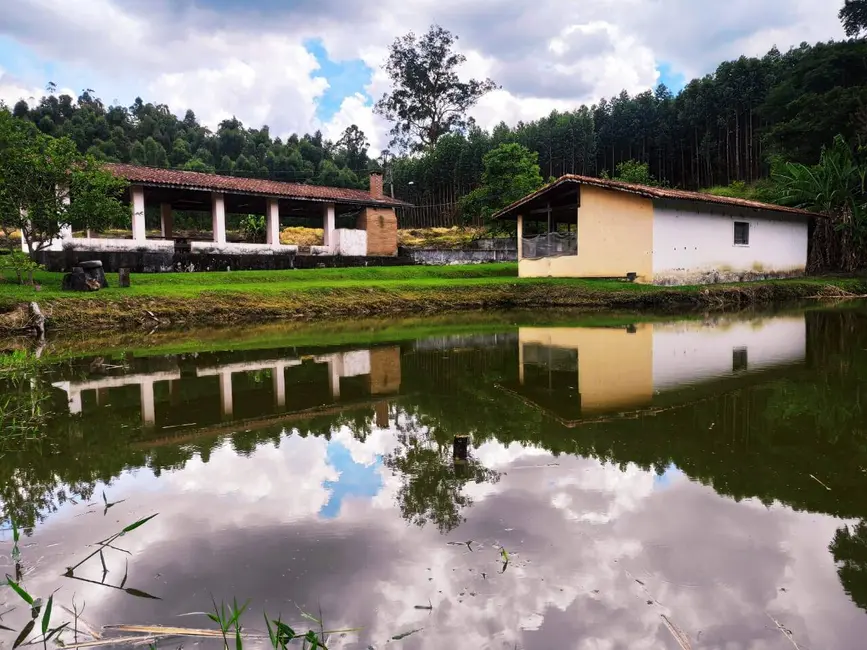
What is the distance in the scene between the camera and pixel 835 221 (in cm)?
2602

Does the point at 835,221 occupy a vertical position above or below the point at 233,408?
above

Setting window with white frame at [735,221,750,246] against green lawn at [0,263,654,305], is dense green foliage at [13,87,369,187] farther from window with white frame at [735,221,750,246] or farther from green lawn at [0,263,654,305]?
window with white frame at [735,221,750,246]

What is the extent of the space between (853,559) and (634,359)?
5942mm

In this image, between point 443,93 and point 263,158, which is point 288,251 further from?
point 263,158

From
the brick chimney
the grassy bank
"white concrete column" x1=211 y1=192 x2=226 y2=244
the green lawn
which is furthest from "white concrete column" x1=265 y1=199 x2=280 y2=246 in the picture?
the brick chimney

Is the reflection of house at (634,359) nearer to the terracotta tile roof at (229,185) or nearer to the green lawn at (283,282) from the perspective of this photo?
the green lawn at (283,282)

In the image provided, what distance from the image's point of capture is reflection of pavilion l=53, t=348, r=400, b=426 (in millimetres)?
6375

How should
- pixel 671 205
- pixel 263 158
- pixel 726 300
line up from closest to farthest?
pixel 726 300 < pixel 671 205 < pixel 263 158

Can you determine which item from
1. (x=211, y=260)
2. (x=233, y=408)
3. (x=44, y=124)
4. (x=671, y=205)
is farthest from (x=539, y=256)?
(x=44, y=124)

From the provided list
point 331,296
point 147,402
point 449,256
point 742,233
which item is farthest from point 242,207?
point 147,402

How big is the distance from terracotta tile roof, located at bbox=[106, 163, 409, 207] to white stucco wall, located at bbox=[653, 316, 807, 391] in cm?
1830

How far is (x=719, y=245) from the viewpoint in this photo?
22906 mm

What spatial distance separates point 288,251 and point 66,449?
69.1 ft

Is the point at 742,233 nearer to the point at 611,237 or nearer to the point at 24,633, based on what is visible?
the point at 611,237
